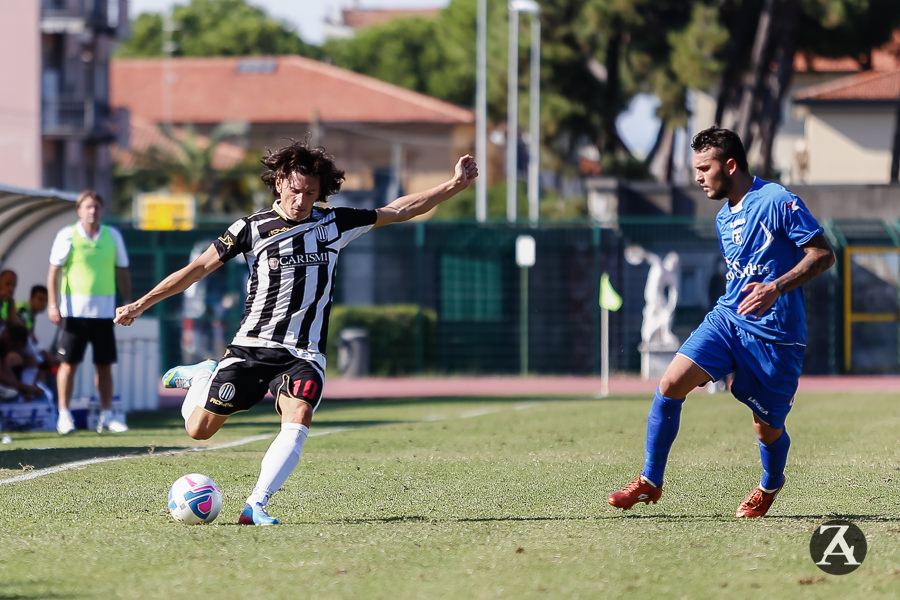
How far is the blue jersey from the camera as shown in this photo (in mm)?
6980

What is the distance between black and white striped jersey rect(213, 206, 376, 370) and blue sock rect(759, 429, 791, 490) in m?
2.24

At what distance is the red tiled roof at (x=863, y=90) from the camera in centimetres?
4219

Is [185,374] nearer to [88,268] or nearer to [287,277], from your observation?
[287,277]

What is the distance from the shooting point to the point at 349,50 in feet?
293

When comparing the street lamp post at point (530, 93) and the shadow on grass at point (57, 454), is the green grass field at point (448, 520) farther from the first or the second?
the street lamp post at point (530, 93)

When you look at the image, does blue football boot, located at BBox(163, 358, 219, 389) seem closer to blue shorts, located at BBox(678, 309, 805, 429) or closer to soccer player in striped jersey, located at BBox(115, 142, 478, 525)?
soccer player in striped jersey, located at BBox(115, 142, 478, 525)

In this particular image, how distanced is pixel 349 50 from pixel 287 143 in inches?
3286

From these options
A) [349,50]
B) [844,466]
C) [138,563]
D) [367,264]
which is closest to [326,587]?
[138,563]

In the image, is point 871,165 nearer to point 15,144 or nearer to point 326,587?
point 15,144

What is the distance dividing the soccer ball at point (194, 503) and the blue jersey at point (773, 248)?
2.65 meters

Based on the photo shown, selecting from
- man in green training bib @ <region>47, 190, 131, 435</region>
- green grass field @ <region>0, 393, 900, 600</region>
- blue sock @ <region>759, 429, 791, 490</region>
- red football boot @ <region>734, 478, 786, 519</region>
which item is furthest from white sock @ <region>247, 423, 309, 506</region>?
man in green training bib @ <region>47, 190, 131, 435</region>

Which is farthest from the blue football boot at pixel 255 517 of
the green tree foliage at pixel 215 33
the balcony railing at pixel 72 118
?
the green tree foliage at pixel 215 33

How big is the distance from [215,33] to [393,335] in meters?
63.2

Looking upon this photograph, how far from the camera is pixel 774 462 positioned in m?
7.21
